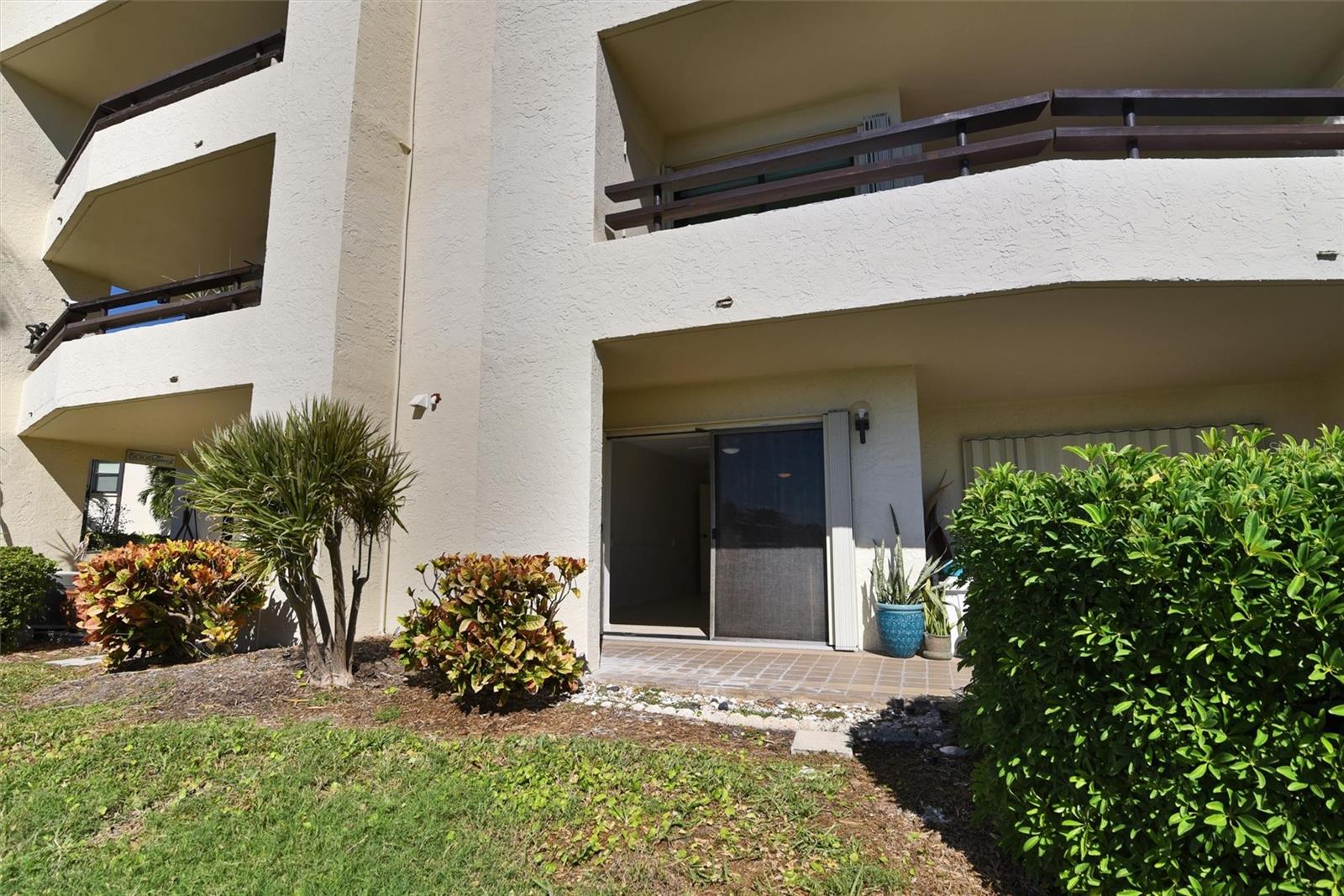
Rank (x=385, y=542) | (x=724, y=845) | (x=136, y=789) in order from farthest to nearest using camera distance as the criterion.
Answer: (x=385, y=542), (x=136, y=789), (x=724, y=845)

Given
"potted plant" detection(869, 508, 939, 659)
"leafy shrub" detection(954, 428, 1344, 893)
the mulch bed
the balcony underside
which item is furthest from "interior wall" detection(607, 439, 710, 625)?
the balcony underside

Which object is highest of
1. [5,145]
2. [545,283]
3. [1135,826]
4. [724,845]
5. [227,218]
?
[5,145]

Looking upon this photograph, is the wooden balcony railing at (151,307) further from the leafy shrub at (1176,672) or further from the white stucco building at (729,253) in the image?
the leafy shrub at (1176,672)

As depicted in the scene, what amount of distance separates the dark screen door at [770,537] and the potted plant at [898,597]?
0.71 m

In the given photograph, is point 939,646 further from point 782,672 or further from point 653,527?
point 653,527

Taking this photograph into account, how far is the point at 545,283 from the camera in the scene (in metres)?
7.59

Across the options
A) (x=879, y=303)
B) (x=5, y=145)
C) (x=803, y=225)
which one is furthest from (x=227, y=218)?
(x=879, y=303)

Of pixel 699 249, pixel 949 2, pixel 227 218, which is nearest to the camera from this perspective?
pixel 699 249

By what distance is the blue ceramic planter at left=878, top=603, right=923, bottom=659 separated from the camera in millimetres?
7801

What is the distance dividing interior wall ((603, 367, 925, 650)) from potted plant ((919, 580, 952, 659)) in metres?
0.40

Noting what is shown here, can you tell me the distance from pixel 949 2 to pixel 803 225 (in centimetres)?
337

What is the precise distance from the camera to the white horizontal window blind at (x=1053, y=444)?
8.62 metres

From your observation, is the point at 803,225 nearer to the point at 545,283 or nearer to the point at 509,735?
the point at 545,283

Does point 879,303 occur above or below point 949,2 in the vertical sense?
below
